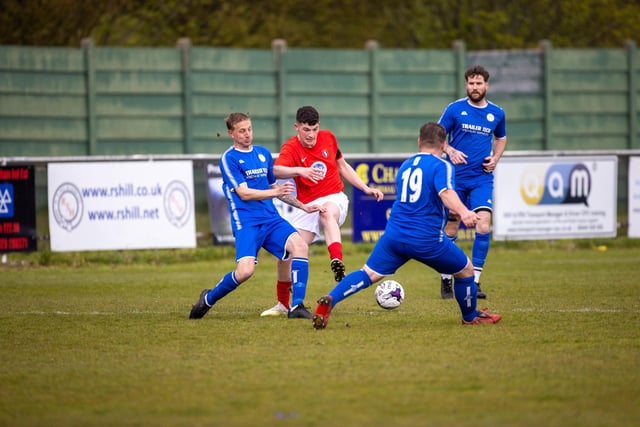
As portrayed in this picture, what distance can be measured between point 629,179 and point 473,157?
7.64 m

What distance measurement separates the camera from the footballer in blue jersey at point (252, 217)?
9.77 metres

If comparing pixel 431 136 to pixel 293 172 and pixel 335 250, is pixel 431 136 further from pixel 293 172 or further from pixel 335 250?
pixel 335 250

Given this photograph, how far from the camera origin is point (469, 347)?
27.2 feet

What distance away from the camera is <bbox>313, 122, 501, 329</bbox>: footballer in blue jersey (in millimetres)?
8773

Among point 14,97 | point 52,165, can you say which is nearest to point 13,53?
point 14,97

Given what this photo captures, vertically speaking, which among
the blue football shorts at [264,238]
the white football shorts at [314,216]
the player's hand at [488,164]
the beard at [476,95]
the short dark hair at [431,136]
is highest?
the beard at [476,95]

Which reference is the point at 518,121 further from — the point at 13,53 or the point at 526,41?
the point at 13,53

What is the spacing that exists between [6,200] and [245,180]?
7.22 metres

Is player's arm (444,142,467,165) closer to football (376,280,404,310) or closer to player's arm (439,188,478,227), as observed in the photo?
football (376,280,404,310)

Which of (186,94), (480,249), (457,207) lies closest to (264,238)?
(457,207)

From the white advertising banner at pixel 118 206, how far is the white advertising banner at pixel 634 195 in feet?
24.7

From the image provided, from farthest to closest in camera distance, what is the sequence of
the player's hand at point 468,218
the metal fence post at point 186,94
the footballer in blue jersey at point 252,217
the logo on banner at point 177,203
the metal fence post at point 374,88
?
1. the metal fence post at point 374,88
2. the metal fence post at point 186,94
3. the logo on banner at point 177,203
4. the footballer in blue jersey at point 252,217
5. the player's hand at point 468,218

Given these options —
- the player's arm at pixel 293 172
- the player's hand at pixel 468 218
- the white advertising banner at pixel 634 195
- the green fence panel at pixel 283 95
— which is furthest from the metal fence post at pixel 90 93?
the player's hand at pixel 468 218

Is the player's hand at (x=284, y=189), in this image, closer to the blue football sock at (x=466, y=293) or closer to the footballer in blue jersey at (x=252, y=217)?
the footballer in blue jersey at (x=252, y=217)
